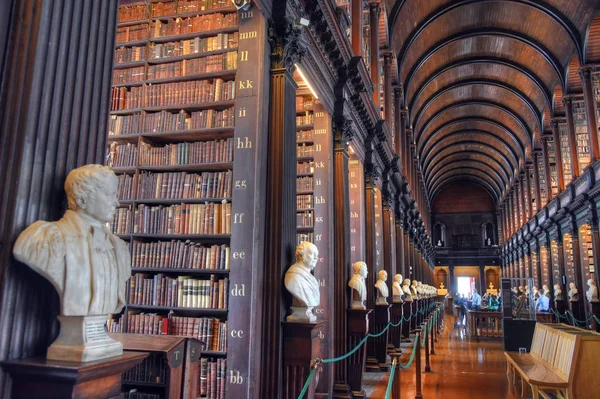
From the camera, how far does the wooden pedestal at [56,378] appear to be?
4.98 ft

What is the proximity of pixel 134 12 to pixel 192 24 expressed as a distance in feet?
2.62

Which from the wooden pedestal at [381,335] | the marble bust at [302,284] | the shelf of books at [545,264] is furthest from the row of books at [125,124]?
the shelf of books at [545,264]

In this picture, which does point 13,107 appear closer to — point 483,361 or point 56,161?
point 56,161

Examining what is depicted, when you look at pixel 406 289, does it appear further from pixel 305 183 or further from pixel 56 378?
pixel 56 378

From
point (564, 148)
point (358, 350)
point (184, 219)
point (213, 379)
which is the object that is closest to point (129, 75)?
point (184, 219)

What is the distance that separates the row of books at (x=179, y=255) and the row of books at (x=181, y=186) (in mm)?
464

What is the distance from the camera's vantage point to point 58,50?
1845mm

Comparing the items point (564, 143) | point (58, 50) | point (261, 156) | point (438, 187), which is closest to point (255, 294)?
point (261, 156)

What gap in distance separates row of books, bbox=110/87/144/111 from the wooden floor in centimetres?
455

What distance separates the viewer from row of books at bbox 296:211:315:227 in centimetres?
612

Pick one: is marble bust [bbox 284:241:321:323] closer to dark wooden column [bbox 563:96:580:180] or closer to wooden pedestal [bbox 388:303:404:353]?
wooden pedestal [bbox 388:303:404:353]

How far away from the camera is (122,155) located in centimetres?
489

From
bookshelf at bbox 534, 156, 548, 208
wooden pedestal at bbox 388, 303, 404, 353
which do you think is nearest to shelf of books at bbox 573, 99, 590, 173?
bookshelf at bbox 534, 156, 548, 208

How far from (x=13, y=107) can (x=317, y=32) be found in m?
4.26
